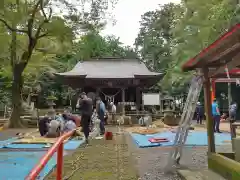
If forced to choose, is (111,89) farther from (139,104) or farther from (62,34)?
(62,34)

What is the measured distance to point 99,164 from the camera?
745cm

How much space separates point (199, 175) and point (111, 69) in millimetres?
23981

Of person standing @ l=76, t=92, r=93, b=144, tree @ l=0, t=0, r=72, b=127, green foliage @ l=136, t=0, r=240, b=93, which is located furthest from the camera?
tree @ l=0, t=0, r=72, b=127

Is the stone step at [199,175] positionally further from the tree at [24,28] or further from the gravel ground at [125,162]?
the tree at [24,28]

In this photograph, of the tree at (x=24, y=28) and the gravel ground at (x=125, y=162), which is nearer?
the gravel ground at (x=125, y=162)

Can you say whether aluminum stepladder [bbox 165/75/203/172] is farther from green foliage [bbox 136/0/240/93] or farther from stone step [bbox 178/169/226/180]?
green foliage [bbox 136/0/240/93]

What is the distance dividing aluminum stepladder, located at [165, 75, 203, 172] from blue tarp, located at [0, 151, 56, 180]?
2449 mm

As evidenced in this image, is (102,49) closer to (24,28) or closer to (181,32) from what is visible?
(181,32)

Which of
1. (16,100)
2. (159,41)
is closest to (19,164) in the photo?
(16,100)

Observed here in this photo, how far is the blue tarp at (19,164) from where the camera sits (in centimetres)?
623

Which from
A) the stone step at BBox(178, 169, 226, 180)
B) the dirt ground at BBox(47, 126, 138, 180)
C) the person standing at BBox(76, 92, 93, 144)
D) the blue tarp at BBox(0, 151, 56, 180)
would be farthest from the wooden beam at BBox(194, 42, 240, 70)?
the person standing at BBox(76, 92, 93, 144)

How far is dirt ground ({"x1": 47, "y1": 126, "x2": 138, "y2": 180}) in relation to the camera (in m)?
6.23

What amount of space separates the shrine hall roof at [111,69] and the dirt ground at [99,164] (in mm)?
16205

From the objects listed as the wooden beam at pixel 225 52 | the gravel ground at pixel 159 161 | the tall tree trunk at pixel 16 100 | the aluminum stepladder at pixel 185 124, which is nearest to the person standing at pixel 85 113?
the gravel ground at pixel 159 161
